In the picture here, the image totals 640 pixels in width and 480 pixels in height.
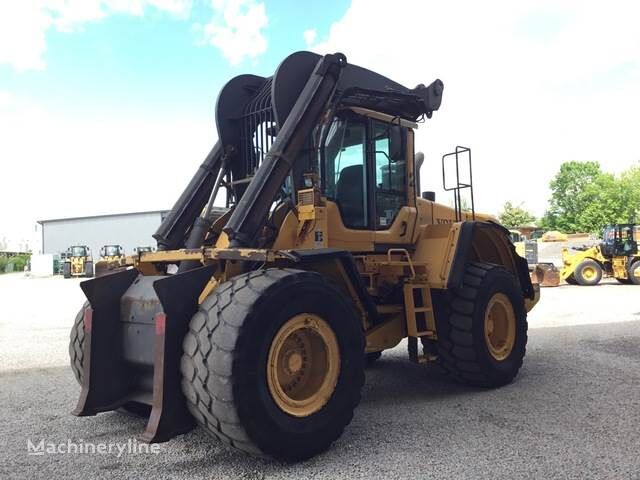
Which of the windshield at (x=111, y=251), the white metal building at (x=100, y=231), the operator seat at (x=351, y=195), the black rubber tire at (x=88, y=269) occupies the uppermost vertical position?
the white metal building at (x=100, y=231)

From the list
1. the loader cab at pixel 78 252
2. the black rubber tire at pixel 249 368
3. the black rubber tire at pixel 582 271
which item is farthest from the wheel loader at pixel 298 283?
the loader cab at pixel 78 252

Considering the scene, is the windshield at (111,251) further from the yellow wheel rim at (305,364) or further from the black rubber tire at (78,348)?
the yellow wheel rim at (305,364)

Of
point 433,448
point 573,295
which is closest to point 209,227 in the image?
point 433,448

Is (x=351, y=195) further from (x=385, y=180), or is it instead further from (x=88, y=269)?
(x=88, y=269)

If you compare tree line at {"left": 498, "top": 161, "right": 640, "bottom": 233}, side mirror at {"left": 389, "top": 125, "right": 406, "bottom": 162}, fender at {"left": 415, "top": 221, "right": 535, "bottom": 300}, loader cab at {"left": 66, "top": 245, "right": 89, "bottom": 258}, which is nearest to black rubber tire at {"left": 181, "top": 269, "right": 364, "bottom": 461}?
fender at {"left": 415, "top": 221, "right": 535, "bottom": 300}

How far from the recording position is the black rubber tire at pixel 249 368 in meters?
3.72

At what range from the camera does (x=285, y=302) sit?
405cm

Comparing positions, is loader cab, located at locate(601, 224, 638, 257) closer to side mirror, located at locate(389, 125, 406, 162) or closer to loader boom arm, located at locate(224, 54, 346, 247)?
side mirror, located at locate(389, 125, 406, 162)

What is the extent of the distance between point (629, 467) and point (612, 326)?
778 cm

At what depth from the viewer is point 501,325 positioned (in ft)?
21.7

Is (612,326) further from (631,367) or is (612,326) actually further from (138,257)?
(138,257)

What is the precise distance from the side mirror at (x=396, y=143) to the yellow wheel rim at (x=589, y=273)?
19.0 metres

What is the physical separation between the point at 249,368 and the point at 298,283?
73cm

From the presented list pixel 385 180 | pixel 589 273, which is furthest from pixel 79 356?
pixel 589 273
